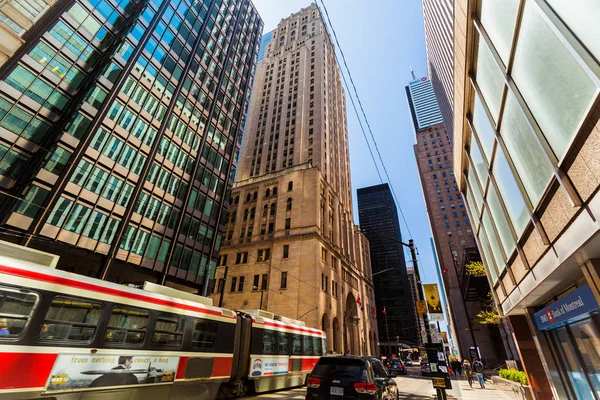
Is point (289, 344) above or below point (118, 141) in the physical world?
below

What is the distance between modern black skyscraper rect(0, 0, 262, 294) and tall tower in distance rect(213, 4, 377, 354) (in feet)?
47.6

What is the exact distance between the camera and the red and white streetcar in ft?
19.2

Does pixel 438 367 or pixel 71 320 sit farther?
pixel 438 367

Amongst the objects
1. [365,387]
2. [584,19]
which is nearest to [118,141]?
[365,387]

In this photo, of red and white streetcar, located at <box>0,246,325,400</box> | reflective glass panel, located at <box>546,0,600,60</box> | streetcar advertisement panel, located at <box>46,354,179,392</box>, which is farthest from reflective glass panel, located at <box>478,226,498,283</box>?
streetcar advertisement panel, located at <box>46,354,179,392</box>

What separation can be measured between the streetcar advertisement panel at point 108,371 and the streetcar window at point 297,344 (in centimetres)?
957

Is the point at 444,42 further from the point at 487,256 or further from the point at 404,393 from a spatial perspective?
the point at 404,393

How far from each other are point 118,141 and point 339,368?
26409 mm

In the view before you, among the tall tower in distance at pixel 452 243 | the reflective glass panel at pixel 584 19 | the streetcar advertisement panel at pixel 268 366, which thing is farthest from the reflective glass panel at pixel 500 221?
the tall tower in distance at pixel 452 243

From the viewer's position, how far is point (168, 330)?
28.8ft

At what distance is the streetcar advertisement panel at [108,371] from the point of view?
20.8ft

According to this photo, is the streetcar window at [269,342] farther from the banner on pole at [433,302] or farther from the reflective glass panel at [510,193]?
the reflective glass panel at [510,193]

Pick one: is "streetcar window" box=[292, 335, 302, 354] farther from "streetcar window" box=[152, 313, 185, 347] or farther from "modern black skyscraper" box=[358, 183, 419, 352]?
"modern black skyscraper" box=[358, 183, 419, 352]

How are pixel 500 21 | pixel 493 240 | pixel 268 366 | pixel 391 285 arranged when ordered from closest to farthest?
1. pixel 500 21
2. pixel 493 240
3. pixel 268 366
4. pixel 391 285
